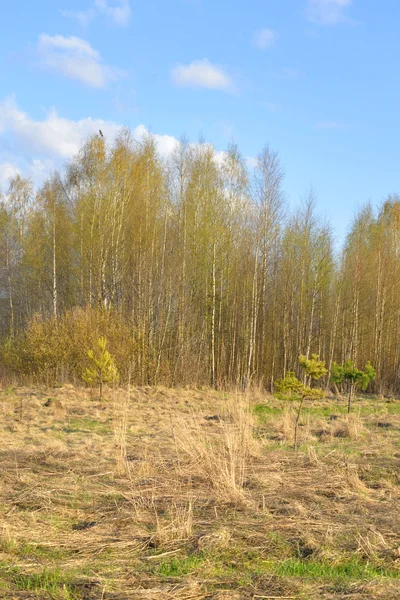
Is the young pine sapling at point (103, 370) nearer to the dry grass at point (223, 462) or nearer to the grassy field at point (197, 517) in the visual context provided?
the grassy field at point (197, 517)

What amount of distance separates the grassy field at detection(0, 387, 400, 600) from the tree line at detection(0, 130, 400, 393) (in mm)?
10733

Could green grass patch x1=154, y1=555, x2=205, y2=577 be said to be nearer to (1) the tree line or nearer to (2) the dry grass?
(2) the dry grass

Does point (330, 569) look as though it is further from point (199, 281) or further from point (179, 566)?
point (199, 281)

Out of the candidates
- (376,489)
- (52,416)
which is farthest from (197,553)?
(52,416)

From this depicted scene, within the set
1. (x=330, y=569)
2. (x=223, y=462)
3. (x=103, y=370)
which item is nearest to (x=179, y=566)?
(x=330, y=569)

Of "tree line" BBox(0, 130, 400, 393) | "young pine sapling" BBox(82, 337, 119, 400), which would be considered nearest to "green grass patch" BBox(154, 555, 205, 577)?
"young pine sapling" BBox(82, 337, 119, 400)

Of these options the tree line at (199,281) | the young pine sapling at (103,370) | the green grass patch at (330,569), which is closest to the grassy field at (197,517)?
the green grass patch at (330,569)

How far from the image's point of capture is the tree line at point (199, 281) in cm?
2014

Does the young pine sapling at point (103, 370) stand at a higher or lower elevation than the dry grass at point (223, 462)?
higher

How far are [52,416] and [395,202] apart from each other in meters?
25.4

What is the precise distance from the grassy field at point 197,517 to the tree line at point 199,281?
10.7 metres

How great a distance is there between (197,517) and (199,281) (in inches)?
695

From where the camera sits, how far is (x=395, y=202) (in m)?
31.3

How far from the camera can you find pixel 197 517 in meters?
5.19
